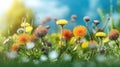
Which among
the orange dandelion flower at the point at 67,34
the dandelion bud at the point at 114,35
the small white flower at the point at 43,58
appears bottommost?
the small white flower at the point at 43,58

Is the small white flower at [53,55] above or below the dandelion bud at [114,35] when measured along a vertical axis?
below

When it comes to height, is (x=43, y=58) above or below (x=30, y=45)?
below

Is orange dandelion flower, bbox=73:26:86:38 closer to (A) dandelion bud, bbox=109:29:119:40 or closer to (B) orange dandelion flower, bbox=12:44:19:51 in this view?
(A) dandelion bud, bbox=109:29:119:40

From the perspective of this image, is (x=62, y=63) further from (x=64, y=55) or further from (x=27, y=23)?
(x=27, y=23)

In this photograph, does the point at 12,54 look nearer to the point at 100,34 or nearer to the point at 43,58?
the point at 43,58

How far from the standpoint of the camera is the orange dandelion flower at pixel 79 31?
15.3ft

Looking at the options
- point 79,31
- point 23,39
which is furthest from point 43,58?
point 79,31

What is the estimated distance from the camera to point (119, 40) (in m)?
4.83

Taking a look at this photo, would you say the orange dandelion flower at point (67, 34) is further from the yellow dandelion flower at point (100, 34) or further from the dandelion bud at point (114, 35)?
the dandelion bud at point (114, 35)

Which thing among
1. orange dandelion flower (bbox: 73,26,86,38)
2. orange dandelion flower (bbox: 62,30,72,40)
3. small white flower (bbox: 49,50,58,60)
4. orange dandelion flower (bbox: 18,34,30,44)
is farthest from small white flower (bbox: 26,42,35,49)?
orange dandelion flower (bbox: 73,26,86,38)

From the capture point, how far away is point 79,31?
15.4 feet

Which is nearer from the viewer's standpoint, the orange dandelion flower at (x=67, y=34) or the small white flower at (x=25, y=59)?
the small white flower at (x=25, y=59)

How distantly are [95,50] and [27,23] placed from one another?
2.43ft

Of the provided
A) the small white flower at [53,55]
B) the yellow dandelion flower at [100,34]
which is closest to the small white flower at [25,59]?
the small white flower at [53,55]
